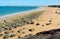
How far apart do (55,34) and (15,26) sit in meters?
14.1

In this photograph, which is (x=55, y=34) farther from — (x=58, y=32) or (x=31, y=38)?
(x=31, y=38)

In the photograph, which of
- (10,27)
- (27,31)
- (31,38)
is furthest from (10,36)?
(31,38)

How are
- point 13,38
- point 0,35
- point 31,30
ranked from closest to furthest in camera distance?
point 13,38, point 0,35, point 31,30

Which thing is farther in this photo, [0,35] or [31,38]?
[0,35]

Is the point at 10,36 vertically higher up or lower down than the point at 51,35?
lower down

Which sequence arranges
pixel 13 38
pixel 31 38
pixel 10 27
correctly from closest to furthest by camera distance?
pixel 31 38
pixel 13 38
pixel 10 27

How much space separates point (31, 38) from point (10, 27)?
42.0 ft

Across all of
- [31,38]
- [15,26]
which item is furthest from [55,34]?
Answer: [15,26]

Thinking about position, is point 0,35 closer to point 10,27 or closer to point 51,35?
point 10,27

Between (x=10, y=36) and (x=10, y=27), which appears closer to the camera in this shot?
(x=10, y=36)

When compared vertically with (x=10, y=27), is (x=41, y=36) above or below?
above

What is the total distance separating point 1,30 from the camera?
2286 centimetres

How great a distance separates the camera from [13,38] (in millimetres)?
18844

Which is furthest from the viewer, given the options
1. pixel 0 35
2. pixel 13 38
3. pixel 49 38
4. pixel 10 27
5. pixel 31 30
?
pixel 10 27
